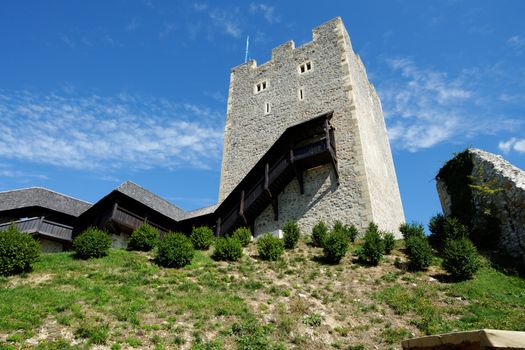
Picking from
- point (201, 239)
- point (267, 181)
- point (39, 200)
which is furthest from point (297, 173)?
point (39, 200)

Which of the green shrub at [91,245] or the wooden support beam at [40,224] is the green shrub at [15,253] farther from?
the wooden support beam at [40,224]

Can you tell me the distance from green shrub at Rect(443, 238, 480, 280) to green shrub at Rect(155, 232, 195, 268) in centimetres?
851

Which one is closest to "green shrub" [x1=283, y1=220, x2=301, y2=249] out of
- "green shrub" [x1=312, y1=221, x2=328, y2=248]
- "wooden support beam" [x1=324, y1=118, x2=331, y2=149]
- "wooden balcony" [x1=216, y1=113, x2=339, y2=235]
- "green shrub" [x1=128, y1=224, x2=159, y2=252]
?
"green shrub" [x1=312, y1=221, x2=328, y2=248]

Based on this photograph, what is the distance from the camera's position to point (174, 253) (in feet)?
44.5

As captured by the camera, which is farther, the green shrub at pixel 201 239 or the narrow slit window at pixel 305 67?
the narrow slit window at pixel 305 67

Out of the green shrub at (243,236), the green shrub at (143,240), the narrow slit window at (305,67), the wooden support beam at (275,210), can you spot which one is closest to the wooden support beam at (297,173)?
the wooden support beam at (275,210)

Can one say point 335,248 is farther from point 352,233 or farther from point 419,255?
point 352,233

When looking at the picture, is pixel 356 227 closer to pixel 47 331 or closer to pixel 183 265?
pixel 183 265

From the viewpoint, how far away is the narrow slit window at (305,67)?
78.7ft

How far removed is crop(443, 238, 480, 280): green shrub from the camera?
12312 millimetres

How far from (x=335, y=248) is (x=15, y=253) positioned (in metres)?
10.2

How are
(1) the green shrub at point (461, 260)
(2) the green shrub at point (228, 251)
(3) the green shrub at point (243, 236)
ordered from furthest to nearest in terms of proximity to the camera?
(3) the green shrub at point (243, 236)
(2) the green shrub at point (228, 251)
(1) the green shrub at point (461, 260)

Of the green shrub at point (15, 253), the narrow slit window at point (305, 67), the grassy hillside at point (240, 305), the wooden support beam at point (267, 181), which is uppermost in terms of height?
the narrow slit window at point (305, 67)

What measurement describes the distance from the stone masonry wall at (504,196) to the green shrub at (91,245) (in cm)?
1448
